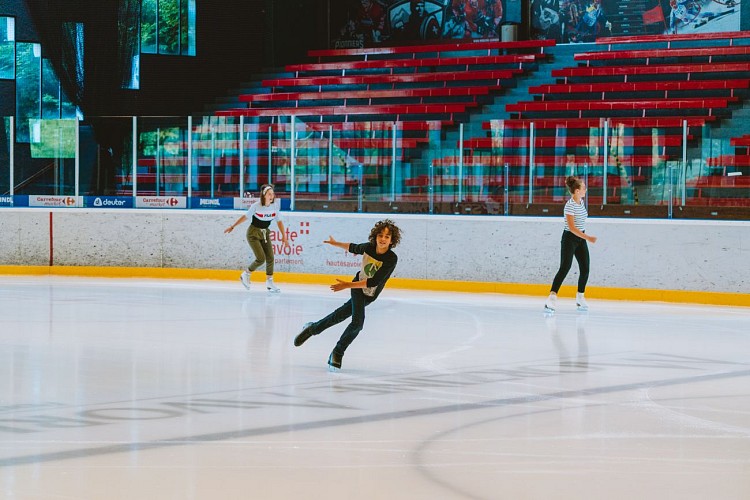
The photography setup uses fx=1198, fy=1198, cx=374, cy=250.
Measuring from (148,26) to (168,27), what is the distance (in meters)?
0.50

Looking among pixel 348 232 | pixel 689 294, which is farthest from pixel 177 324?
pixel 689 294

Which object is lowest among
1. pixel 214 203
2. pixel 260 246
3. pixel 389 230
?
pixel 260 246

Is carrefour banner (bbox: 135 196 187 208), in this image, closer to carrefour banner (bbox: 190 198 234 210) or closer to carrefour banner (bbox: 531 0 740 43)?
carrefour banner (bbox: 190 198 234 210)

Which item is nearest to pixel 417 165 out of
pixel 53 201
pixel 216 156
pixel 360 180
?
pixel 360 180

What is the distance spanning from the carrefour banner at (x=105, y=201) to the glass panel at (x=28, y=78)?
18.2 feet

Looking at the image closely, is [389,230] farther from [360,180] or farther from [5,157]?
[5,157]

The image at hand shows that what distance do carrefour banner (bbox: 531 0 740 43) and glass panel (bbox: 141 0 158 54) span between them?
804cm

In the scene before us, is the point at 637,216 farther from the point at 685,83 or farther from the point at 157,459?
the point at 157,459

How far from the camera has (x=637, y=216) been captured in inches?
603

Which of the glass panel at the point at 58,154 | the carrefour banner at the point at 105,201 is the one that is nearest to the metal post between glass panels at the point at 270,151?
the carrefour banner at the point at 105,201

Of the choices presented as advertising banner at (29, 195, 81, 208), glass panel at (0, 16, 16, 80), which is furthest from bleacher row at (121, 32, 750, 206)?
glass panel at (0, 16, 16, 80)

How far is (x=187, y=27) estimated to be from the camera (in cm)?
2467

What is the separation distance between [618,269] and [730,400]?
768cm

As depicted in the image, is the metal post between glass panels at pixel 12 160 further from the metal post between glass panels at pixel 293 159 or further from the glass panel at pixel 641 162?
the glass panel at pixel 641 162
